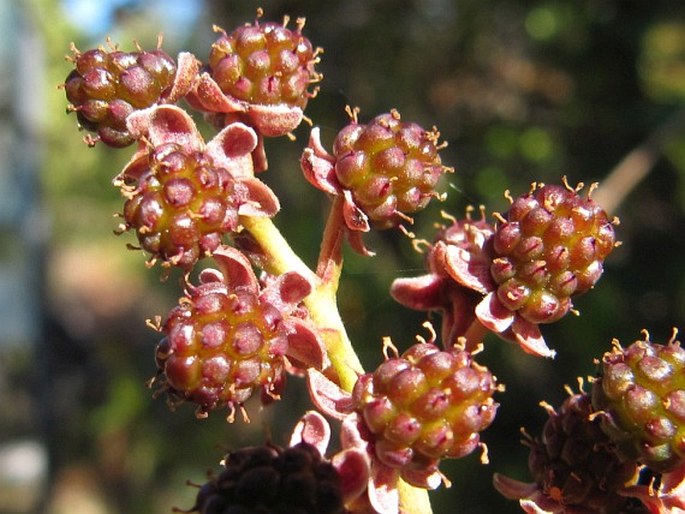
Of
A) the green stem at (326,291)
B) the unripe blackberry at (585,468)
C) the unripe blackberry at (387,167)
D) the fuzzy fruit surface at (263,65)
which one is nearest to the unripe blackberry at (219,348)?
the green stem at (326,291)

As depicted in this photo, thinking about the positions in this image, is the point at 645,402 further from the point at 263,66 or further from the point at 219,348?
the point at 263,66

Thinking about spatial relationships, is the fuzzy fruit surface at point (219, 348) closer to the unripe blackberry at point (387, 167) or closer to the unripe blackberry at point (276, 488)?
the unripe blackberry at point (276, 488)

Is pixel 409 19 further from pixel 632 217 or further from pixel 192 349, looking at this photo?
pixel 192 349

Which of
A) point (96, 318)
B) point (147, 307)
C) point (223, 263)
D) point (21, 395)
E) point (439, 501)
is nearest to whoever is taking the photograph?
point (223, 263)

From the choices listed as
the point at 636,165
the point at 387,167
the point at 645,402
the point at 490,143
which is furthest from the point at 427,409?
the point at 490,143

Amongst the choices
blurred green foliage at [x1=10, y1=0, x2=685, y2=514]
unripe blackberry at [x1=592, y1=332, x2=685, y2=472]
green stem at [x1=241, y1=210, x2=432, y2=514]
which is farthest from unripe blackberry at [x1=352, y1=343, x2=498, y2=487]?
blurred green foliage at [x1=10, y1=0, x2=685, y2=514]

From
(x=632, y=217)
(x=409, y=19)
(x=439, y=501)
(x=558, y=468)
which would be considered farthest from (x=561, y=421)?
(x=409, y=19)
